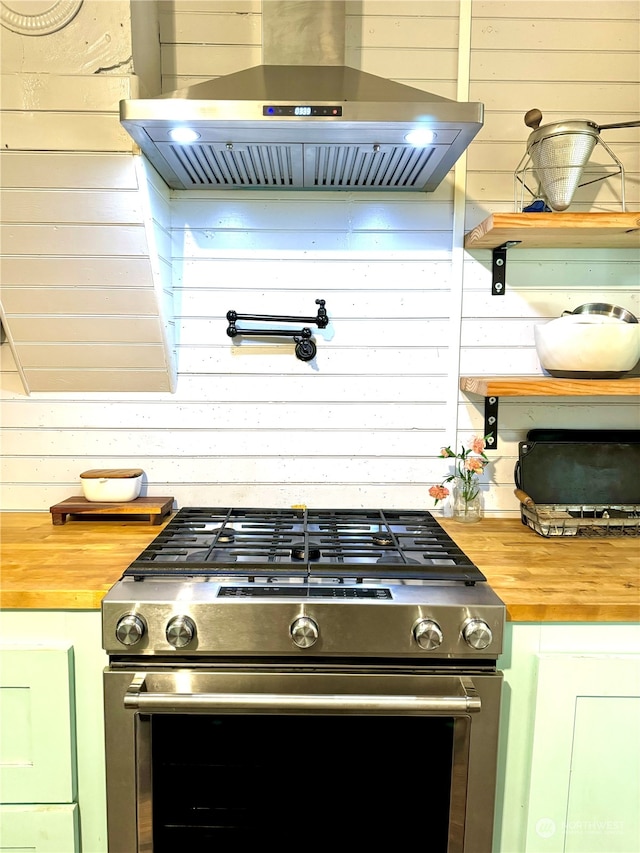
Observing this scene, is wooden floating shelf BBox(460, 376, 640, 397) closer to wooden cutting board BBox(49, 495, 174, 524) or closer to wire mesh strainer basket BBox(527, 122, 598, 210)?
wire mesh strainer basket BBox(527, 122, 598, 210)

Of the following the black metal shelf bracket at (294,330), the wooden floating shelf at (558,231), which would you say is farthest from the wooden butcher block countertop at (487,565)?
the wooden floating shelf at (558,231)

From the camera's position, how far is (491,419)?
1990 mm

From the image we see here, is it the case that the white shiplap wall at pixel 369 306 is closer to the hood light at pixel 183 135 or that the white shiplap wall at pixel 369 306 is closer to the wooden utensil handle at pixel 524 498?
the wooden utensil handle at pixel 524 498

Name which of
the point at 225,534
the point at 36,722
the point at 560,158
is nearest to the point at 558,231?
the point at 560,158

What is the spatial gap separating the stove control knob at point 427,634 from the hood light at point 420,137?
1118 millimetres

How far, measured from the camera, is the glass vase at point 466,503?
194 cm

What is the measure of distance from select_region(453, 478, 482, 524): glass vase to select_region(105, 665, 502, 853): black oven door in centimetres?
68

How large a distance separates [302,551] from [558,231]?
3.74 ft

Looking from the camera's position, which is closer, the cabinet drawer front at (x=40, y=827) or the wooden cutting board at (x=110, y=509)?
the cabinet drawer front at (x=40, y=827)

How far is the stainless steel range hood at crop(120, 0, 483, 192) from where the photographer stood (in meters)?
1.40

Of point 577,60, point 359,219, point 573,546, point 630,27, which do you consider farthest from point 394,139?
point 573,546

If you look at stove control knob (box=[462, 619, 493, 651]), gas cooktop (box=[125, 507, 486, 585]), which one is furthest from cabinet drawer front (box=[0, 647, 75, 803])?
stove control knob (box=[462, 619, 493, 651])

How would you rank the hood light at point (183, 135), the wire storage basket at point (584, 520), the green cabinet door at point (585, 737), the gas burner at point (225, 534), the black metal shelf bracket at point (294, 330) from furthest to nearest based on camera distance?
the black metal shelf bracket at point (294, 330) → the wire storage basket at point (584, 520) → the gas burner at point (225, 534) → the hood light at point (183, 135) → the green cabinet door at point (585, 737)

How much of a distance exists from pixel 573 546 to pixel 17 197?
179 cm
